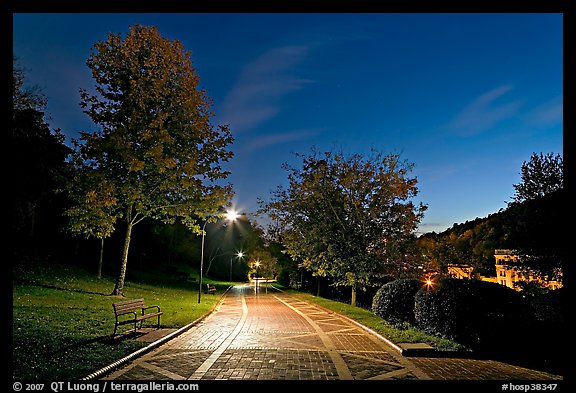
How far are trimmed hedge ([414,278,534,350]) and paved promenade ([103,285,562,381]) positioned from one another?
192 centimetres

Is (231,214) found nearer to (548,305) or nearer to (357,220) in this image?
(357,220)

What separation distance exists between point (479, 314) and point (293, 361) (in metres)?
6.01

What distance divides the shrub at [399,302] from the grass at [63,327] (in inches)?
290

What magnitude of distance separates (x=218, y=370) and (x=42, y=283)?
62.6 feet

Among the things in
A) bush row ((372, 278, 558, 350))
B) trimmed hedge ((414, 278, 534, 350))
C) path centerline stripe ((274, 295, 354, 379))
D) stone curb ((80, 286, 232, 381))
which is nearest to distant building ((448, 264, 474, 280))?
bush row ((372, 278, 558, 350))

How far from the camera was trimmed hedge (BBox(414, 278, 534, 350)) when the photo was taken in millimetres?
10992

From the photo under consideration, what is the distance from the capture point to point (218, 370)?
7.80 metres

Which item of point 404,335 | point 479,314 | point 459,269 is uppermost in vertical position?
point 459,269

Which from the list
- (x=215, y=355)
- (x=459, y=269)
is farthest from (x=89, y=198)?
(x=459, y=269)

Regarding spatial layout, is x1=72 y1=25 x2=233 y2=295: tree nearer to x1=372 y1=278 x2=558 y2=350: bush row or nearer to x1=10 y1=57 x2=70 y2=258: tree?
x1=10 y1=57 x2=70 y2=258: tree

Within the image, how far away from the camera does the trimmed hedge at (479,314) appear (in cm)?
1099

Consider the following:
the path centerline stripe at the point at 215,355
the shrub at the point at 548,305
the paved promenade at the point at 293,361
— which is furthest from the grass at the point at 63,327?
the shrub at the point at 548,305

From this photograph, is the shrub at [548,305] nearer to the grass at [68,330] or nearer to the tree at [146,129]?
the grass at [68,330]

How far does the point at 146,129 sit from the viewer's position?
69.3ft
